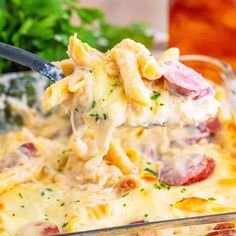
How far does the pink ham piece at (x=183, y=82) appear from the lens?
6.11 feet

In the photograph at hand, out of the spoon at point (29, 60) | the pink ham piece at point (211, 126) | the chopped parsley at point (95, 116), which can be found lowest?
the chopped parsley at point (95, 116)

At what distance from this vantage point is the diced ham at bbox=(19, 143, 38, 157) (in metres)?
2.17

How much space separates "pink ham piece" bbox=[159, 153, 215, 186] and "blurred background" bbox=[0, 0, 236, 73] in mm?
914

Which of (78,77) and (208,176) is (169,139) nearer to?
(208,176)

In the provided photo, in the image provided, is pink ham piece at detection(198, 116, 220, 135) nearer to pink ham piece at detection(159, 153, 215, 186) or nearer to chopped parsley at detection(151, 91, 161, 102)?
pink ham piece at detection(159, 153, 215, 186)

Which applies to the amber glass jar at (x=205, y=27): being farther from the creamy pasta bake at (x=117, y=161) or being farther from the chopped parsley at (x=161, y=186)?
the chopped parsley at (x=161, y=186)

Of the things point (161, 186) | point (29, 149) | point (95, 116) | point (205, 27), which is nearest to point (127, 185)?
point (161, 186)

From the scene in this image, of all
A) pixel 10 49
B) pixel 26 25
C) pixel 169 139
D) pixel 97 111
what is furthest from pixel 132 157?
pixel 26 25

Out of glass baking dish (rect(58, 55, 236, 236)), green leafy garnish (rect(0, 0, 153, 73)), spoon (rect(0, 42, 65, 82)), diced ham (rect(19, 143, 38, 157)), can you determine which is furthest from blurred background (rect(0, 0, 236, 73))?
glass baking dish (rect(58, 55, 236, 236))

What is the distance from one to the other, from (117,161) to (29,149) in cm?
30

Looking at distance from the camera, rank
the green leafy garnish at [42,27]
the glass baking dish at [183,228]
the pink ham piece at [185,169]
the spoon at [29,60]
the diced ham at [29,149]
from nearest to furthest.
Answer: the glass baking dish at [183,228] → the spoon at [29,60] → the pink ham piece at [185,169] → the diced ham at [29,149] → the green leafy garnish at [42,27]

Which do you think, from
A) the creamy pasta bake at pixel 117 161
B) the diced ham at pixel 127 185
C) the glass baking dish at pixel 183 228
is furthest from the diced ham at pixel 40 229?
the diced ham at pixel 127 185

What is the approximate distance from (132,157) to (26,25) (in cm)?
92

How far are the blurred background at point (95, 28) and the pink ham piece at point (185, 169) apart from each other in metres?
0.91
